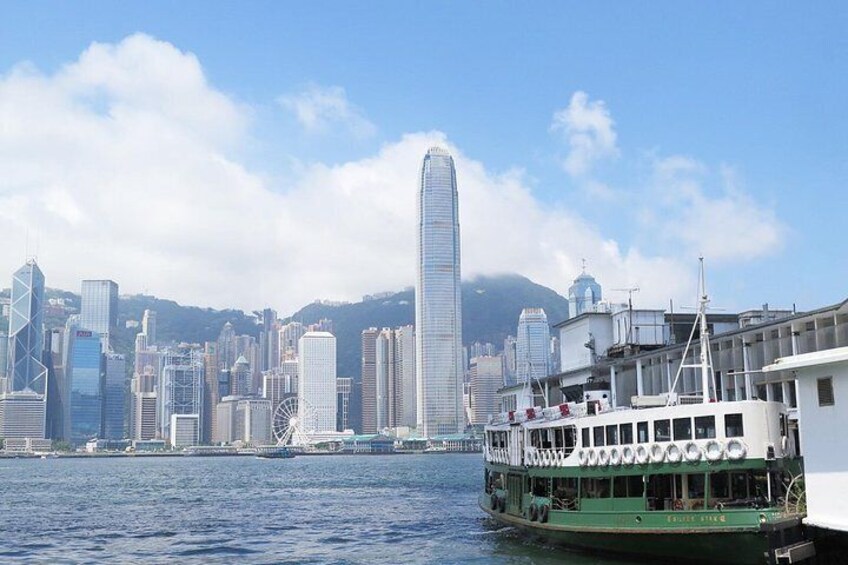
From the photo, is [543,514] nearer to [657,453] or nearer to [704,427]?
[657,453]

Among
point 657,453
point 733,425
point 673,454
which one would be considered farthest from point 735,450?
point 657,453

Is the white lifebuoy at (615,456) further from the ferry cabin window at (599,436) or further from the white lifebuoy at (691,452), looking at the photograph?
the white lifebuoy at (691,452)

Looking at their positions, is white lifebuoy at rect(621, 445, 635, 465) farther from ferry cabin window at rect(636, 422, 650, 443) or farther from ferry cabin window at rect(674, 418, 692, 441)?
ferry cabin window at rect(674, 418, 692, 441)

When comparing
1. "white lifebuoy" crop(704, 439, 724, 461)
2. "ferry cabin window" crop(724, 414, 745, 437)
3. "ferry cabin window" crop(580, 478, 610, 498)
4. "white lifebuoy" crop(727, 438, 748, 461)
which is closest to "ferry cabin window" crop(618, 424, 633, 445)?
"ferry cabin window" crop(580, 478, 610, 498)

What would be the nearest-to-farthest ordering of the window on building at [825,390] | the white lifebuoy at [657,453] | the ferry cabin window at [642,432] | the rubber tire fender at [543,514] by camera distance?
the window on building at [825,390] < the white lifebuoy at [657,453] < the ferry cabin window at [642,432] < the rubber tire fender at [543,514]

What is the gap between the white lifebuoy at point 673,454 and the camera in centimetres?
3052

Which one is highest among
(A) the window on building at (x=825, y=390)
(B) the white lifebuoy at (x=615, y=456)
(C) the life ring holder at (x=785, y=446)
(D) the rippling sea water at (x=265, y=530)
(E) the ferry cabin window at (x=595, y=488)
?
(A) the window on building at (x=825, y=390)

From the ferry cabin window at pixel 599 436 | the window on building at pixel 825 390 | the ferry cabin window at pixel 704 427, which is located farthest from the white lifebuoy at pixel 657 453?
the window on building at pixel 825 390

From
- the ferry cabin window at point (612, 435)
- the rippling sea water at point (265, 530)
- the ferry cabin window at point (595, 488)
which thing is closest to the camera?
the ferry cabin window at point (612, 435)

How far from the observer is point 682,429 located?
30828mm

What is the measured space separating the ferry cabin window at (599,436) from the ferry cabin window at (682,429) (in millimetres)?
3865

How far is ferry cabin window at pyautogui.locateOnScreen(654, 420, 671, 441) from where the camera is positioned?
3127cm

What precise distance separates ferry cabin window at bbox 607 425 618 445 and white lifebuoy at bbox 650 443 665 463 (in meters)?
2.33

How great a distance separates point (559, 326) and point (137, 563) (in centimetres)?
3117
